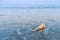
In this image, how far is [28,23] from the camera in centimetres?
96

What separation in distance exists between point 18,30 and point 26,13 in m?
0.16

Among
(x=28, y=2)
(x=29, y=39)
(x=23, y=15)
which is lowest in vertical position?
(x=29, y=39)

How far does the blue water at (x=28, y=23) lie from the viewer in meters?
0.94

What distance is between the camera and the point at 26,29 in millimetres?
945

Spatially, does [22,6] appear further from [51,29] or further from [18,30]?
[51,29]

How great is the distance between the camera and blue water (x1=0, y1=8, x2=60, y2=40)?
36.9 inches

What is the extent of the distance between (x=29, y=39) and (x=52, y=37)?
19cm

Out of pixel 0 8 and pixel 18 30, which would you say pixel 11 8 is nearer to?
pixel 0 8

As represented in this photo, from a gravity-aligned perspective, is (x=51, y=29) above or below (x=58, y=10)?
below

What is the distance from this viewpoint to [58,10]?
1.00m

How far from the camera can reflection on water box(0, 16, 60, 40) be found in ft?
3.07

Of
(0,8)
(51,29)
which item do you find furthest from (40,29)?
(0,8)

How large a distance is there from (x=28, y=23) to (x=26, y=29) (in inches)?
2.1

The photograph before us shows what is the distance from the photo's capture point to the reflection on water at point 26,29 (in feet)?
3.07
